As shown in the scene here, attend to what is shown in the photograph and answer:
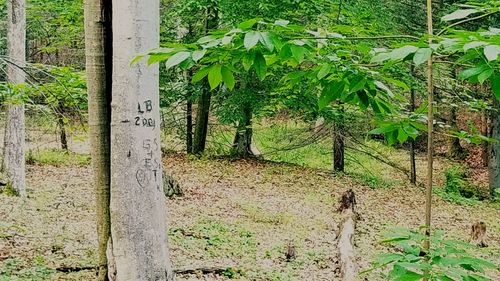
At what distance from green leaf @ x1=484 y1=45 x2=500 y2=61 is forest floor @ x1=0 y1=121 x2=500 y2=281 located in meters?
4.08

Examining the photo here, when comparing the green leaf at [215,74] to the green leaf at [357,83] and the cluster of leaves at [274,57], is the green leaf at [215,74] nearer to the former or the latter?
the cluster of leaves at [274,57]

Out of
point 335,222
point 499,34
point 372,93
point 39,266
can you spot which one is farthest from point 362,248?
point 499,34

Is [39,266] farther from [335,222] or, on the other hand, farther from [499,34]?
[335,222]

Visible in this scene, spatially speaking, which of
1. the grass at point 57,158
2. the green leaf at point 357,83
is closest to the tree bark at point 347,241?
the green leaf at point 357,83

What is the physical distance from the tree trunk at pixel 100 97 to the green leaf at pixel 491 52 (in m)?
2.43

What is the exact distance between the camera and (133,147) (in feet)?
8.96

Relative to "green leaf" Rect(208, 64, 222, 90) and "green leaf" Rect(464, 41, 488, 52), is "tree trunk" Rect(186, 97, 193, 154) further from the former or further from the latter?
"green leaf" Rect(464, 41, 488, 52)

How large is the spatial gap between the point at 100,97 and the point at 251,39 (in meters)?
1.97

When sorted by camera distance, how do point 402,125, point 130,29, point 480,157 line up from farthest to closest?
point 480,157 → point 130,29 → point 402,125

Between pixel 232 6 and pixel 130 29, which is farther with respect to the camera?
pixel 232 6

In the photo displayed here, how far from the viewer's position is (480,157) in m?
17.5

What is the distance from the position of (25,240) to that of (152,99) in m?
3.54

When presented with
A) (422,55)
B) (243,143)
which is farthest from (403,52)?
(243,143)

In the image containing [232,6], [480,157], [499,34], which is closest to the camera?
[499,34]
